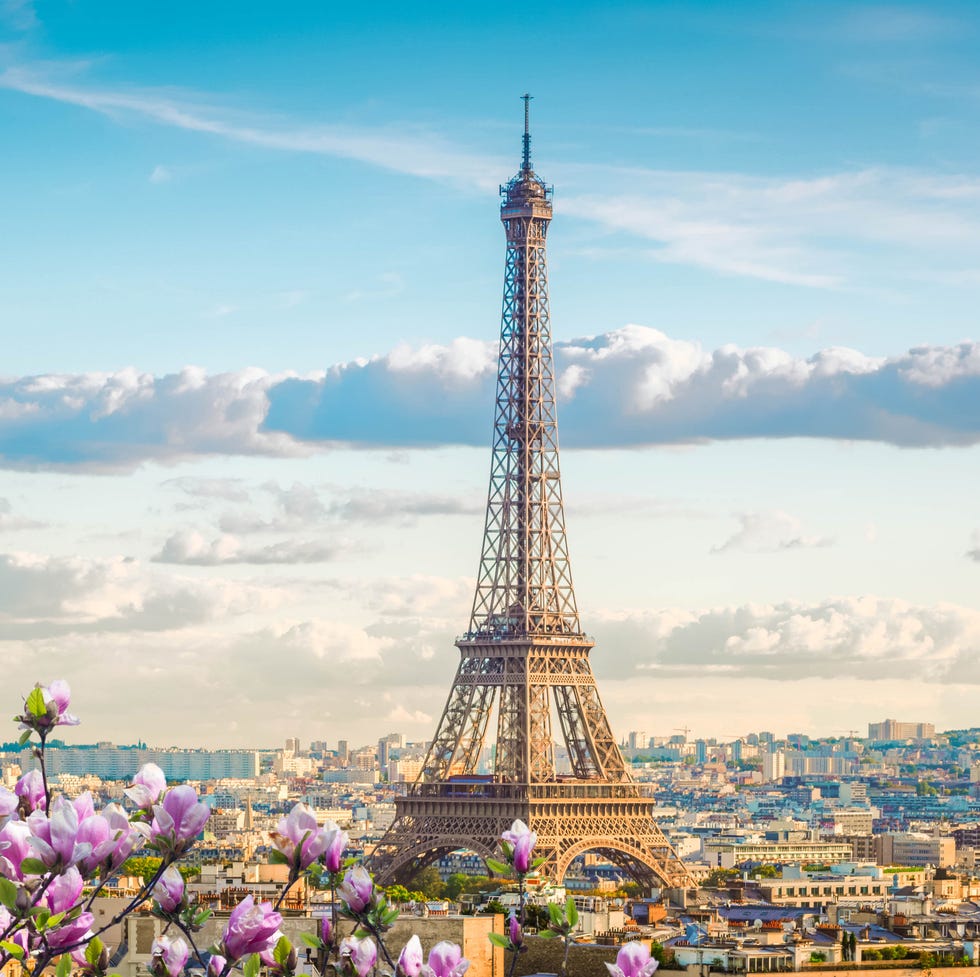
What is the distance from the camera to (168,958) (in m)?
10.2

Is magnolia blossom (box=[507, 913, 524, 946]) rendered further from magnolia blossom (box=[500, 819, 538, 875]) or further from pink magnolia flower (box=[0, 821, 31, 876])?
pink magnolia flower (box=[0, 821, 31, 876])

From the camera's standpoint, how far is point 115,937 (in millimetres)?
46312

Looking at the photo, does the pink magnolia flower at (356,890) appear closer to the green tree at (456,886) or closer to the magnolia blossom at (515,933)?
the magnolia blossom at (515,933)

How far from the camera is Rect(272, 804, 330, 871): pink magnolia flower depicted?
32.2ft

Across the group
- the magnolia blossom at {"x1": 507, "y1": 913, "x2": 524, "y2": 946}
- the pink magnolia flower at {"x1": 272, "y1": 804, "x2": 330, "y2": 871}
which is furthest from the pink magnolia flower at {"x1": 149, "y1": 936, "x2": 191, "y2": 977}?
the magnolia blossom at {"x1": 507, "y1": 913, "x2": 524, "y2": 946}

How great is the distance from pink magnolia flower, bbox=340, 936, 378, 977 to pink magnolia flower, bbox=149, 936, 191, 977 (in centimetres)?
63

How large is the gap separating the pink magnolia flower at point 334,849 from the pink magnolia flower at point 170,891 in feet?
1.81

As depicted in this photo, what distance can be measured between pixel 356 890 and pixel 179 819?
37.8 inches

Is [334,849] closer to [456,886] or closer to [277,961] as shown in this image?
[277,961]

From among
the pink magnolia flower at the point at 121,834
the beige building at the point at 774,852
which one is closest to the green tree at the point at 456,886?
the beige building at the point at 774,852

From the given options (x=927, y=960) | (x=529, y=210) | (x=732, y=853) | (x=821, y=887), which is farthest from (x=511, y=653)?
(x=732, y=853)

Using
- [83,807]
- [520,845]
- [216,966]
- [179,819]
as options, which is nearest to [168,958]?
[216,966]

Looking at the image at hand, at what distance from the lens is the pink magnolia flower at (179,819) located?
9.38 meters

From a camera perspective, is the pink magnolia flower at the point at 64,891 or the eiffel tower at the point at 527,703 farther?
the eiffel tower at the point at 527,703
